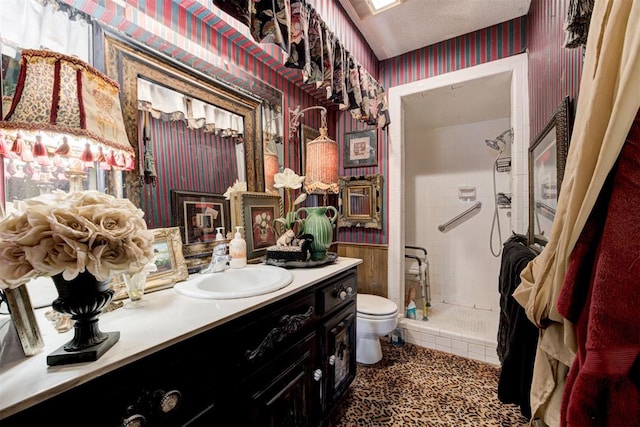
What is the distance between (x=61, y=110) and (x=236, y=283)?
84cm

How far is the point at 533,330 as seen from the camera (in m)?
0.91

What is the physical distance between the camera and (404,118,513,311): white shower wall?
2678 mm

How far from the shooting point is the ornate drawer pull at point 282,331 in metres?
0.83

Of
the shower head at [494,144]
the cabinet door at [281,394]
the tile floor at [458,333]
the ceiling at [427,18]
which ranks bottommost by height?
the tile floor at [458,333]

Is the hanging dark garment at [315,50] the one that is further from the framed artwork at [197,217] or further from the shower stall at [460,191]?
the shower stall at [460,191]

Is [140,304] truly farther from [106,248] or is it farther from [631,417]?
[631,417]

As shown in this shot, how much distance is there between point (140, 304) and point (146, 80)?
928 millimetres

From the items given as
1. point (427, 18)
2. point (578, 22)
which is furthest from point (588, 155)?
point (427, 18)

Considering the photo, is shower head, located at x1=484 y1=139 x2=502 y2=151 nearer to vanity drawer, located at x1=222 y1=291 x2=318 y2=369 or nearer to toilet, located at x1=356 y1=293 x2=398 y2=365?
toilet, located at x1=356 y1=293 x2=398 y2=365

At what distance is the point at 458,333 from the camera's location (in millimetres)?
2037

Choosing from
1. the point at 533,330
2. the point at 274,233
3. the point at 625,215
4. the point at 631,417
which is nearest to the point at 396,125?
the point at 274,233

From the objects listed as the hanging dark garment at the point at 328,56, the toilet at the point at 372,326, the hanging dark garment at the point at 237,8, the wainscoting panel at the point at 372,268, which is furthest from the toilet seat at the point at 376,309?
the hanging dark garment at the point at 237,8

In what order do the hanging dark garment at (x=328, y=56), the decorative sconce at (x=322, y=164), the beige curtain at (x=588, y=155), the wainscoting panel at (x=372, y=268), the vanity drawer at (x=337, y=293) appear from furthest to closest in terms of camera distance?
the wainscoting panel at (x=372, y=268) → the decorative sconce at (x=322, y=164) → the hanging dark garment at (x=328, y=56) → the vanity drawer at (x=337, y=293) → the beige curtain at (x=588, y=155)

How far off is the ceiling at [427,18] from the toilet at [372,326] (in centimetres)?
212
